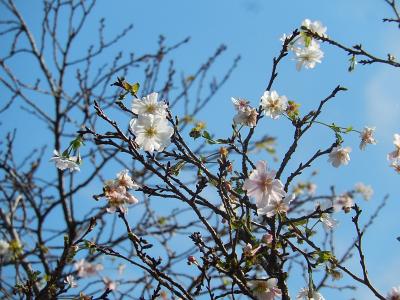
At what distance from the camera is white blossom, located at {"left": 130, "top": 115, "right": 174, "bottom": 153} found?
207 centimetres

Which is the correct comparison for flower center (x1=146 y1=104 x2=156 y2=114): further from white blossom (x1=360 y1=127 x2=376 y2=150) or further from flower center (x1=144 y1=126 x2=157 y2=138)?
white blossom (x1=360 y1=127 x2=376 y2=150)

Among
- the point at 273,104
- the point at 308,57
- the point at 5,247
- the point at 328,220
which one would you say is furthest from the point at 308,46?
the point at 5,247

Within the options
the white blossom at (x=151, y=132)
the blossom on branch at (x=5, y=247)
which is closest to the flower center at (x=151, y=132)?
the white blossom at (x=151, y=132)

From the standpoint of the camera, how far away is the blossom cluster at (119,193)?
2.12 metres

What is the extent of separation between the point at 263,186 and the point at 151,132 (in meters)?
0.55

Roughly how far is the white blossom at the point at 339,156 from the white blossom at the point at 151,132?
883mm

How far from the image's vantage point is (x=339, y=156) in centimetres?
241

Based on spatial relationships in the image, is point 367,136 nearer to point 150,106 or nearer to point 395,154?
point 395,154

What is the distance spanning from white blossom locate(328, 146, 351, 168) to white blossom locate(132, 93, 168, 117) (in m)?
0.92

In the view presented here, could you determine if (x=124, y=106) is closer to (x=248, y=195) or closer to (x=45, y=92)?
(x=248, y=195)

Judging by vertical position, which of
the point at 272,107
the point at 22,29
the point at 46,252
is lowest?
the point at 272,107

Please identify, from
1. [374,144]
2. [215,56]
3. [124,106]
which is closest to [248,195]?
[124,106]

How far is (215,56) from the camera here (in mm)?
6219

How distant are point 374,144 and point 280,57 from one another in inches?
27.6
